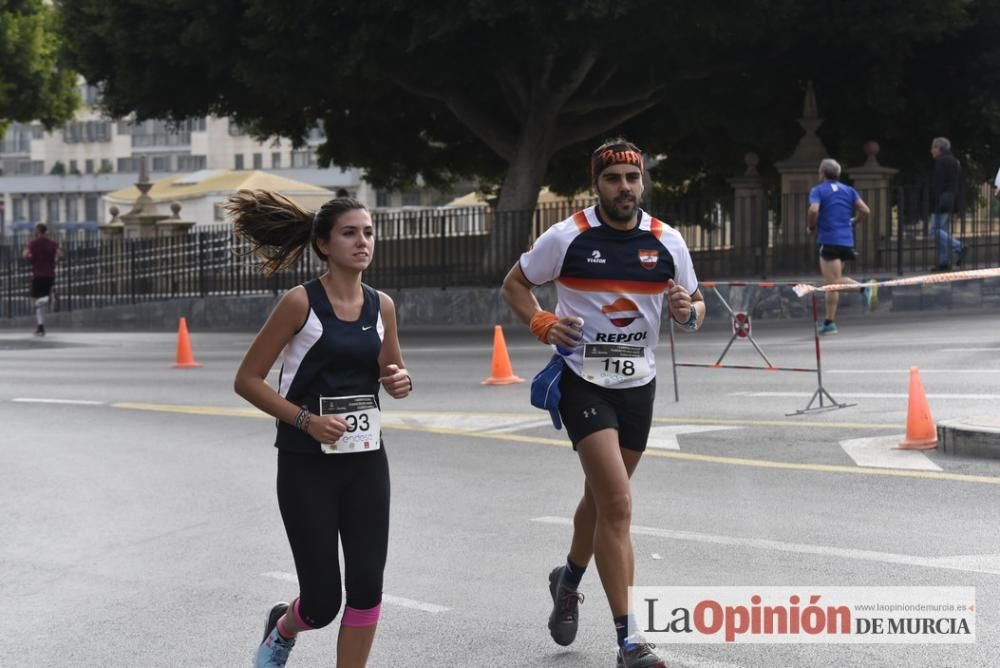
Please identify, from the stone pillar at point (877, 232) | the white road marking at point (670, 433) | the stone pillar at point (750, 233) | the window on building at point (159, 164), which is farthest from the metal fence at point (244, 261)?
the window on building at point (159, 164)

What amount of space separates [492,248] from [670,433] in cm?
1562

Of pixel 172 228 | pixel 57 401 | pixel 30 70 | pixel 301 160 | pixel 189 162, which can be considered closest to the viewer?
→ pixel 57 401

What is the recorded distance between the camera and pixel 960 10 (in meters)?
24.2

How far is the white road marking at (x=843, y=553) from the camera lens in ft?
23.2

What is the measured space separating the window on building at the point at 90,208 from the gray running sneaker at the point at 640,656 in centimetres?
11244

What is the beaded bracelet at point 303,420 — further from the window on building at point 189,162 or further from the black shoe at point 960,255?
the window on building at point 189,162

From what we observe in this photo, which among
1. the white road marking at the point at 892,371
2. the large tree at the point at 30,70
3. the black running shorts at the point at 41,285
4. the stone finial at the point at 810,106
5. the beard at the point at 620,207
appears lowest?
the white road marking at the point at 892,371

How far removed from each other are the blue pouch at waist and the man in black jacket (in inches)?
653

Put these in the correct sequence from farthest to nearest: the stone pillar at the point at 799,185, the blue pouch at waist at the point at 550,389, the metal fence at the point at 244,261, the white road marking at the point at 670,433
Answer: the metal fence at the point at 244,261 < the stone pillar at the point at 799,185 < the white road marking at the point at 670,433 < the blue pouch at waist at the point at 550,389

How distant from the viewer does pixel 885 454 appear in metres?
10.4

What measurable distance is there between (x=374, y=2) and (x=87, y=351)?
6743 millimetres

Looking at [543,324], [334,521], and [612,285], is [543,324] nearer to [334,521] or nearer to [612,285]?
[612,285]

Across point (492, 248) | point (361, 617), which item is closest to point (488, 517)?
point (361, 617)

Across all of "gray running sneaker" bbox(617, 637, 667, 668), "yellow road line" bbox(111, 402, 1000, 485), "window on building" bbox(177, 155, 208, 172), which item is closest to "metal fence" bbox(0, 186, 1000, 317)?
"yellow road line" bbox(111, 402, 1000, 485)
